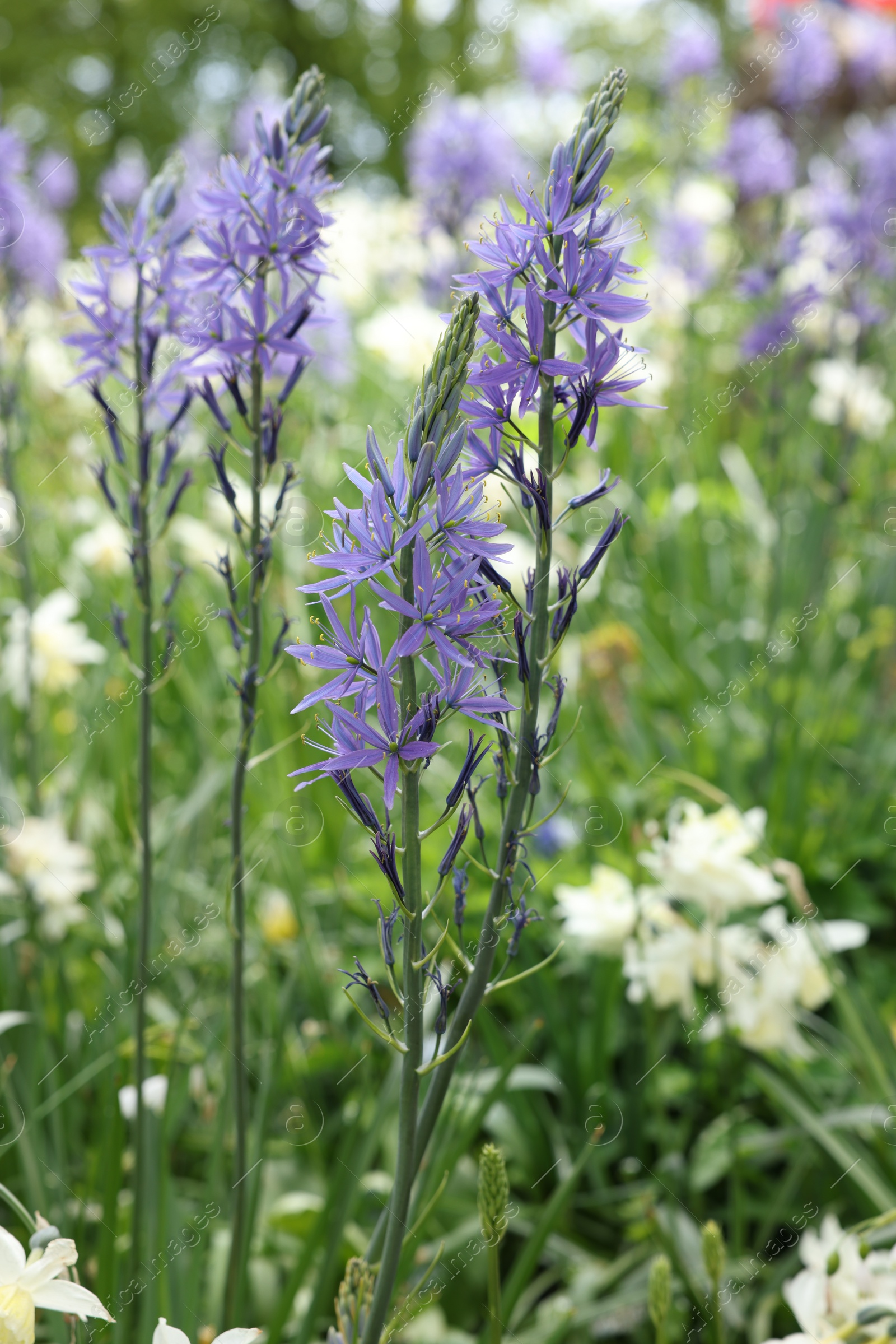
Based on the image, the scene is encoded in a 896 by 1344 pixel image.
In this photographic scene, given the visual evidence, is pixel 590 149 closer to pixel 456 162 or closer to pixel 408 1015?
pixel 408 1015

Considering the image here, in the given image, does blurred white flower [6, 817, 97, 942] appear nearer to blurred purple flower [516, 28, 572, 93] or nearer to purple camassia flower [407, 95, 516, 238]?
purple camassia flower [407, 95, 516, 238]

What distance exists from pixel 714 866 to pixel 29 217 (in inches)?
207

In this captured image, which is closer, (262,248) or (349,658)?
(349,658)

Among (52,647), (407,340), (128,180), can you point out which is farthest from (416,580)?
(128,180)

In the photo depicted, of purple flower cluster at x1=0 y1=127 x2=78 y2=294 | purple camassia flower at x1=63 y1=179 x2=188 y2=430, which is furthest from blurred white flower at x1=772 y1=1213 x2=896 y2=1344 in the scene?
purple flower cluster at x1=0 y1=127 x2=78 y2=294

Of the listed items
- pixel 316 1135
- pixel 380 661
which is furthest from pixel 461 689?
pixel 316 1135

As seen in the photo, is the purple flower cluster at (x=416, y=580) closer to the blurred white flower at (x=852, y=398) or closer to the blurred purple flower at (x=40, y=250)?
the blurred white flower at (x=852, y=398)

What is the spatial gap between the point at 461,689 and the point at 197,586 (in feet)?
13.5

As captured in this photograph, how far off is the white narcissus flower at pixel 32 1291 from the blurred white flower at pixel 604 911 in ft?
4.64

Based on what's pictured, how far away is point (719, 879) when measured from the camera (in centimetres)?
222

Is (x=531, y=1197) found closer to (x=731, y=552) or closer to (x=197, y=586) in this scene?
(x=197, y=586)

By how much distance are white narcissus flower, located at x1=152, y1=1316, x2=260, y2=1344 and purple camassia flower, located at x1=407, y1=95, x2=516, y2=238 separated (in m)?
4.66

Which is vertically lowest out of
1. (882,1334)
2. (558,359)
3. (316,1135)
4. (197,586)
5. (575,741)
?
(882,1334)

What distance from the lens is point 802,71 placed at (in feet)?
15.1
